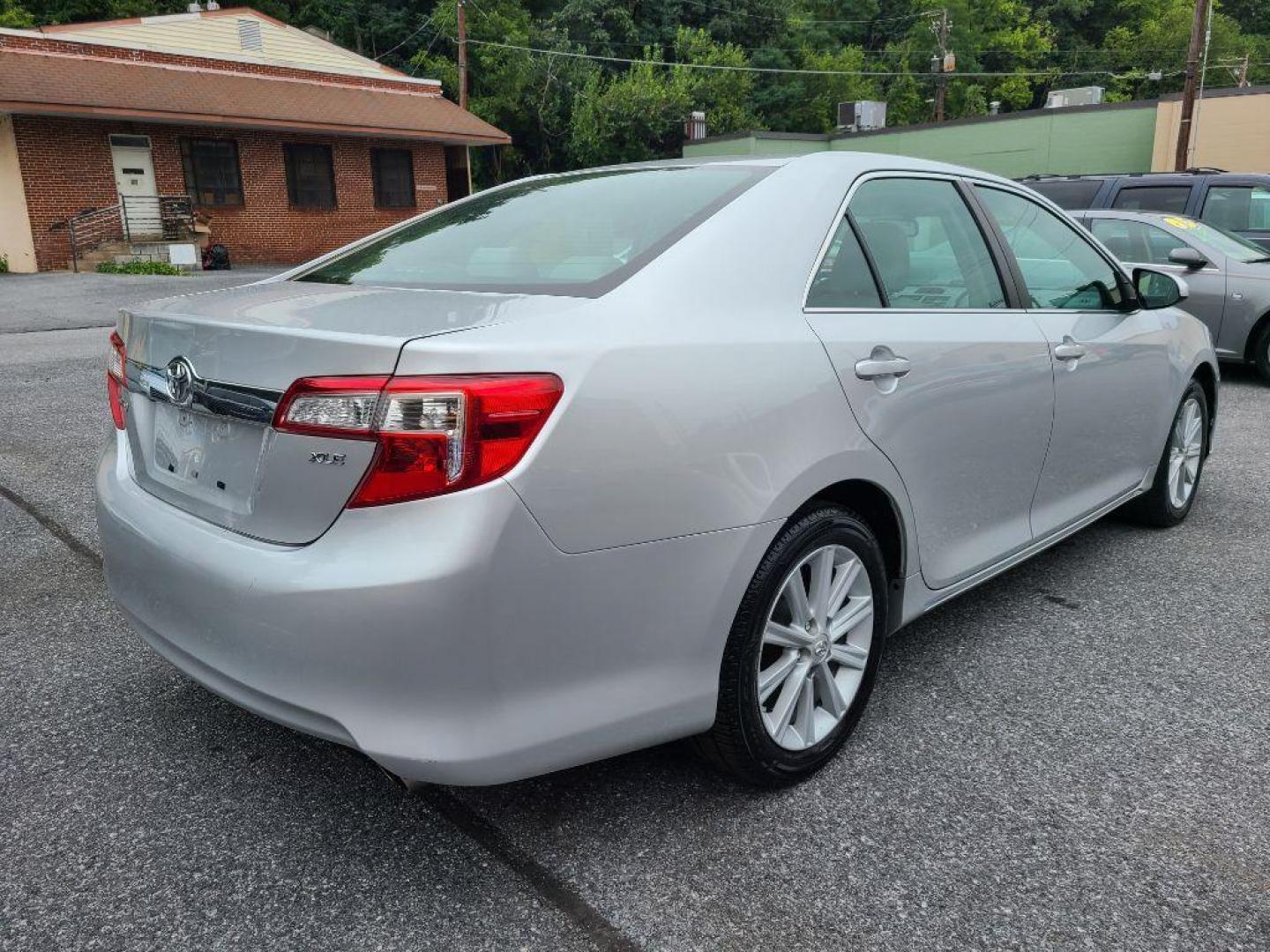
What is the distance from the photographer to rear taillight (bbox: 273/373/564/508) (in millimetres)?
1865

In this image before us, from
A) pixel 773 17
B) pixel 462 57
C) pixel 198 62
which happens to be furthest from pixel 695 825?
pixel 773 17

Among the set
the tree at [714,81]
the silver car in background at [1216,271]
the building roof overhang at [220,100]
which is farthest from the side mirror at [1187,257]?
the tree at [714,81]

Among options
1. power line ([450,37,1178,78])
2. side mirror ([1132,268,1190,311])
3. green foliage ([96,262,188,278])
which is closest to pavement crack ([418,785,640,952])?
side mirror ([1132,268,1190,311])

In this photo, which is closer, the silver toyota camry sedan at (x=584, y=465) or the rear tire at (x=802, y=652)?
the silver toyota camry sedan at (x=584, y=465)

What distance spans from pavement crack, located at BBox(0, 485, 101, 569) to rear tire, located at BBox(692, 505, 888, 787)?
2.94 meters

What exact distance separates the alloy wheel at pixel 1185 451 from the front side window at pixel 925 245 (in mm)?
1808

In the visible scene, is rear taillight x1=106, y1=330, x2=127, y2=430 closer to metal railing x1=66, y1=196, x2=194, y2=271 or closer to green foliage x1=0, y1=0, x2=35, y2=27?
metal railing x1=66, y1=196, x2=194, y2=271

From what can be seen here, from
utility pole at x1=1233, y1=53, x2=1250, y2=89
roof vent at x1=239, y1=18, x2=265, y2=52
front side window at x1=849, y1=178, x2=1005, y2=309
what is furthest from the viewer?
utility pole at x1=1233, y1=53, x2=1250, y2=89

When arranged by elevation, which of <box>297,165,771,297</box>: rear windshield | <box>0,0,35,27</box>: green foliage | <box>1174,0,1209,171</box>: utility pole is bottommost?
<box>297,165,771,297</box>: rear windshield

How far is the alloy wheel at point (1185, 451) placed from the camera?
4.56 metres

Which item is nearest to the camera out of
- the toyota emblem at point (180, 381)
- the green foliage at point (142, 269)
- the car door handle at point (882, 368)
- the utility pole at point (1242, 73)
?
the toyota emblem at point (180, 381)

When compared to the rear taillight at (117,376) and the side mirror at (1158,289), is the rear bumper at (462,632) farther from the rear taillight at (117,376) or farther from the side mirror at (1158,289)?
the side mirror at (1158,289)

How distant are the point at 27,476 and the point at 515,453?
456cm

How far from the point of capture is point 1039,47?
68625mm
